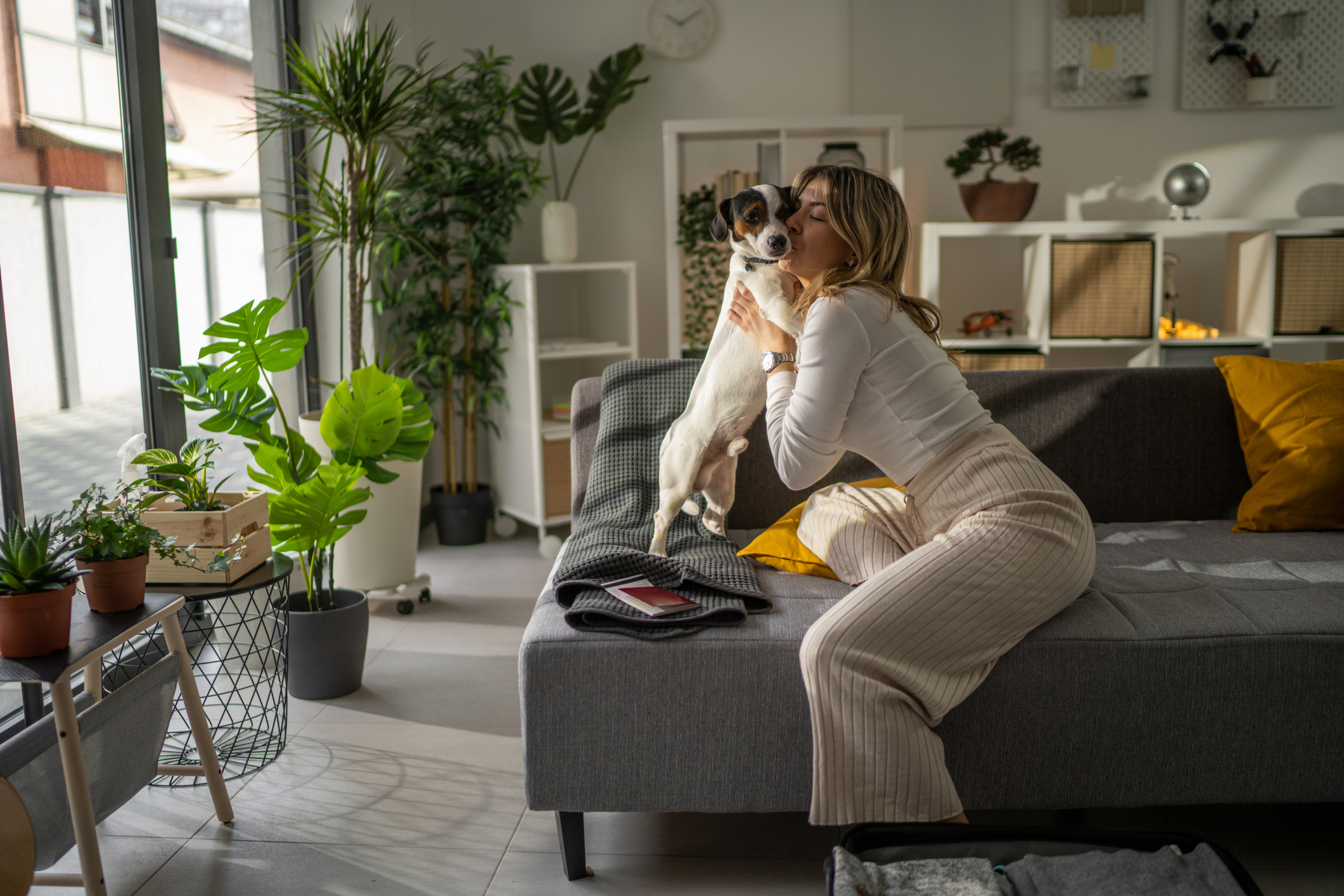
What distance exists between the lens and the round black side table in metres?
2.12

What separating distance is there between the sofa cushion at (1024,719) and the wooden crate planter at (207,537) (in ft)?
2.54

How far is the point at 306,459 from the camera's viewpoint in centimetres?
247

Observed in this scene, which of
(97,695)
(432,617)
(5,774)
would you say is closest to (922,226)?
(432,617)

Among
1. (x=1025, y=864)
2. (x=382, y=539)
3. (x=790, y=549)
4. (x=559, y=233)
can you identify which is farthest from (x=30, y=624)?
(x=559, y=233)

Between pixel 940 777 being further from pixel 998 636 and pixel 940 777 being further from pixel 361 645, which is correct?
pixel 361 645

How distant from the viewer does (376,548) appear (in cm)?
320

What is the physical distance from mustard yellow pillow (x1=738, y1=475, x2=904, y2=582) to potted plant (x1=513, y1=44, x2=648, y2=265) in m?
2.27

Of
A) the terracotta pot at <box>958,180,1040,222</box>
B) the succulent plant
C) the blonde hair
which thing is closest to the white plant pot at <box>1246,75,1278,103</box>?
the terracotta pot at <box>958,180,1040,222</box>

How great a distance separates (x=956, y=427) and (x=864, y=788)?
2.08ft

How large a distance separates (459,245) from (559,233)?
0.42 metres

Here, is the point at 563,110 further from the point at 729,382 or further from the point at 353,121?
the point at 729,382

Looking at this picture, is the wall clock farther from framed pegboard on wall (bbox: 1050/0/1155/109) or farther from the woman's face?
the woman's face

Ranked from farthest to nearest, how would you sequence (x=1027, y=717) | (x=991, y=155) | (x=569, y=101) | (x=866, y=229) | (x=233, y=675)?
1. (x=569, y=101)
2. (x=991, y=155)
3. (x=233, y=675)
4. (x=866, y=229)
5. (x=1027, y=717)

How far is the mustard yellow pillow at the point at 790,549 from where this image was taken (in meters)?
2.02
